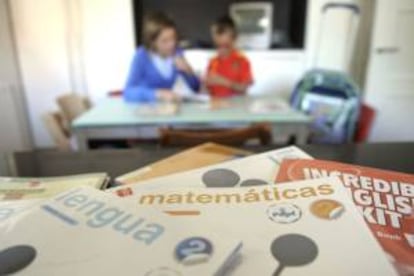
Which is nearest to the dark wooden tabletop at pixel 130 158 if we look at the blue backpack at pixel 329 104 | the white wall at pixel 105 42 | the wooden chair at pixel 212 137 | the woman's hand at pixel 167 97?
the wooden chair at pixel 212 137

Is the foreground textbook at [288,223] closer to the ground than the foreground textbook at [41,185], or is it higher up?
higher up

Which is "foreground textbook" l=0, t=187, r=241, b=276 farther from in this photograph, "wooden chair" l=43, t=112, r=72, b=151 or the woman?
the woman

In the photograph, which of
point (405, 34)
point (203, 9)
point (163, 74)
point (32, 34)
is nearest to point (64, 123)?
point (163, 74)

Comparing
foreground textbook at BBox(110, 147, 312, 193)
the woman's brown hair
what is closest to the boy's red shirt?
the woman's brown hair

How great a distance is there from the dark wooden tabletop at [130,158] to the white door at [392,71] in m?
2.44

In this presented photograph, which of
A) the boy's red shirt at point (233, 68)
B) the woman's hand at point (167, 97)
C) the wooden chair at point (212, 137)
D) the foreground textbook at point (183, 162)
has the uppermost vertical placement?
the foreground textbook at point (183, 162)

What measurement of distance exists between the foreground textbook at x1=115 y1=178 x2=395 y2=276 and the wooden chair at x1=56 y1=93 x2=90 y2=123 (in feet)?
6.65

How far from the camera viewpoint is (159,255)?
0.99 ft

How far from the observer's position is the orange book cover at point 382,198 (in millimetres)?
358

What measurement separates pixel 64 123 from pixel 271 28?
6.90ft

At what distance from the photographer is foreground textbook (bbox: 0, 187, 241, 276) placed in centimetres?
29

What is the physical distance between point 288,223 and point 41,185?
0.34 meters

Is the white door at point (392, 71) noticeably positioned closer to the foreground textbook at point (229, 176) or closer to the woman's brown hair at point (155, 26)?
the woman's brown hair at point (155, 26)

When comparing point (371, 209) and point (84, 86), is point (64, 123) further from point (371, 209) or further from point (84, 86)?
point (371, 209)
